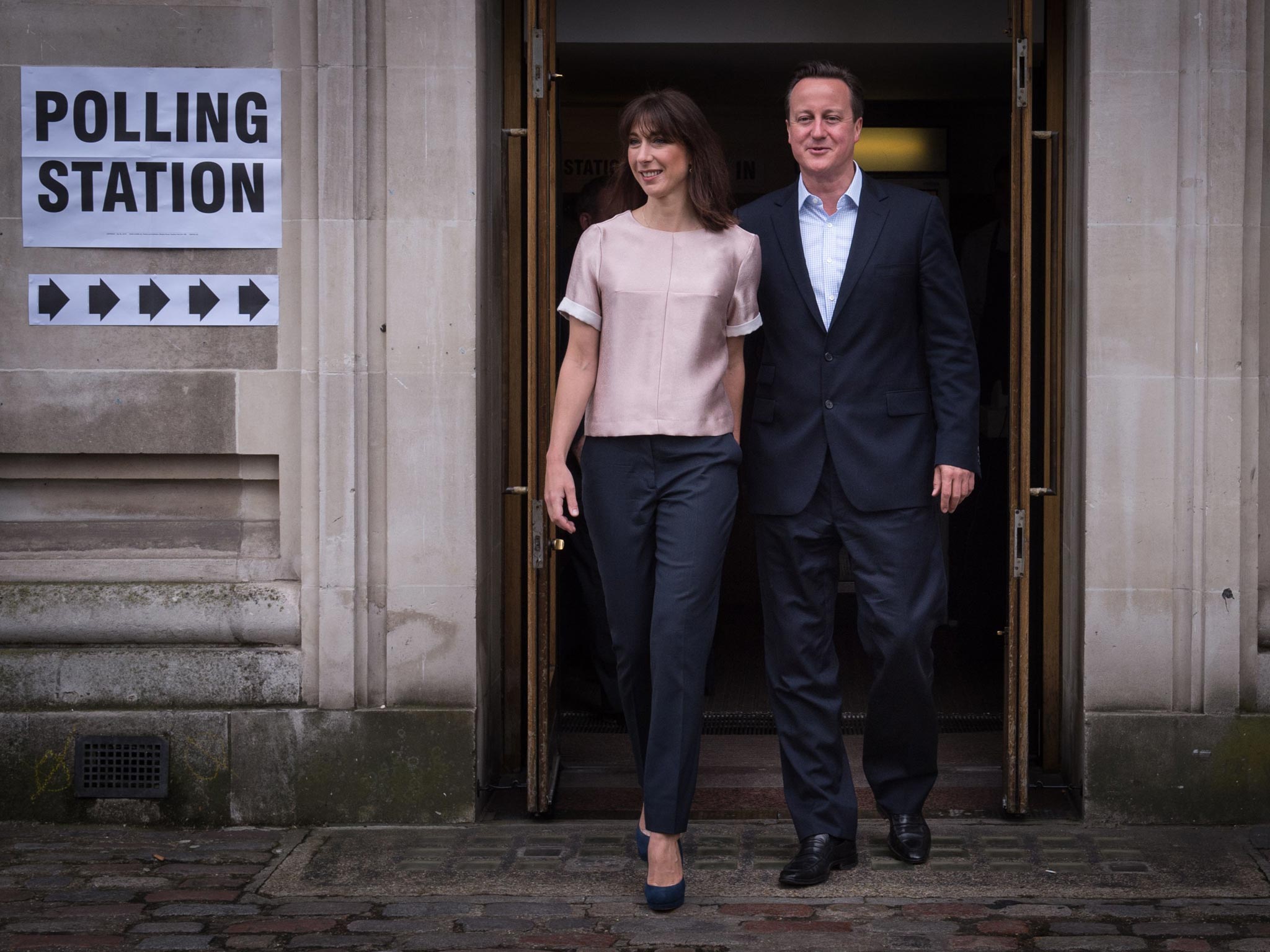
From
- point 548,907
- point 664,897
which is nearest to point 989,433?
point 664,897

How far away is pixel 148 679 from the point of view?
4992 millimetres

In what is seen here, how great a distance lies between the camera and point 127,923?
4.02 m

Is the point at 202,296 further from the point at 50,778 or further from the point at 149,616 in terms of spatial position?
the point at 50,778

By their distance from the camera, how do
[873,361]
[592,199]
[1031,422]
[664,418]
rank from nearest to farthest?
[664,418] < [873,361] < [1031,422] < [592,199]

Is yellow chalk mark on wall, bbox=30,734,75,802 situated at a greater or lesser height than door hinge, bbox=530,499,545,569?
lesser

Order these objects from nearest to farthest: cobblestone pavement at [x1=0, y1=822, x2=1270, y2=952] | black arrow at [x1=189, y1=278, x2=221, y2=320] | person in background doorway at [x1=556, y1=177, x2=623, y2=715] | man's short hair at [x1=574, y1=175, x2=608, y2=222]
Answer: cobblestone pavement at [x1=0, y1=822, x2=1270, y2=952], black arrow at [x1=189, y1=278, x2=221, y2=320], man's short hair at [x1=574, y1=175, x2=608, y2=222], person in background doorway at [x1=556, y1=177, x2=623, y2=715]

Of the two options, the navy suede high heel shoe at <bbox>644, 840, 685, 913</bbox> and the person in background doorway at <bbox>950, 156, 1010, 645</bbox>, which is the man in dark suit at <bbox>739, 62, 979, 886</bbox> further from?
the person in background doorway at <bbox>950, 156, 1010, 645</bbox>

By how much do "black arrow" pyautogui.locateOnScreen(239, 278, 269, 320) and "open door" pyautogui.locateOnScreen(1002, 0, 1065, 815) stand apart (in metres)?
2.44

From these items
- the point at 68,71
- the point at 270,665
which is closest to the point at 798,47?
the point at 68,71

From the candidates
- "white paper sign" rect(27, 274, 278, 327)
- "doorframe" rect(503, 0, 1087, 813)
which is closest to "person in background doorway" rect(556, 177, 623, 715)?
"doorframe" rect(503, 0, 1087, 813)

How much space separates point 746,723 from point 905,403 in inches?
90.8

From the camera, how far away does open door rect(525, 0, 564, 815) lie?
481 cm

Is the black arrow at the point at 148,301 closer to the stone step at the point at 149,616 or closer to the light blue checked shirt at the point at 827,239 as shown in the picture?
the stone step at the point at 149,616

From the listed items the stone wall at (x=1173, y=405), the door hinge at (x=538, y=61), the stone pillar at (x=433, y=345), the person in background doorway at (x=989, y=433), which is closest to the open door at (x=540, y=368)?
the door hinge at (x=538, y=61)
